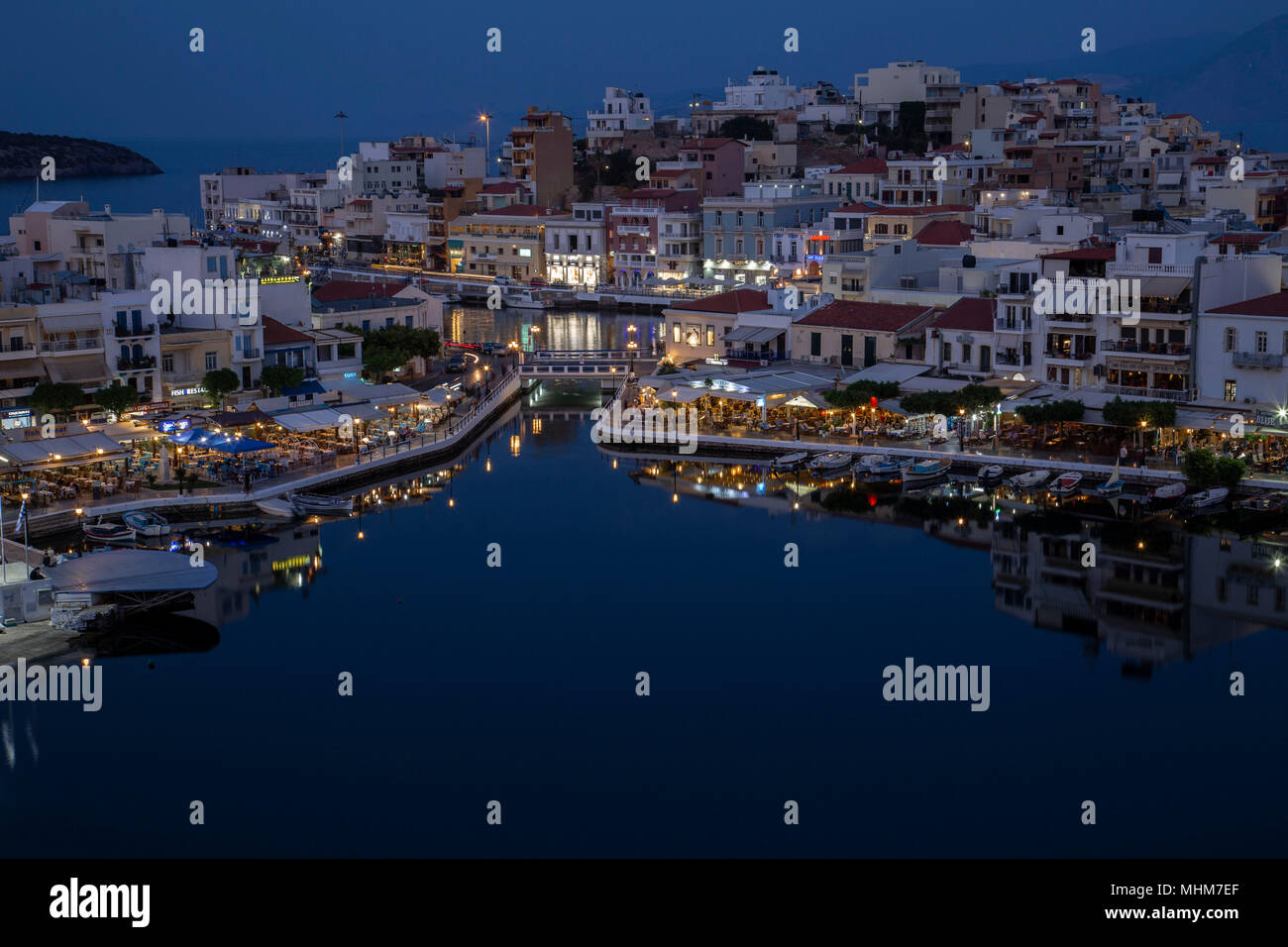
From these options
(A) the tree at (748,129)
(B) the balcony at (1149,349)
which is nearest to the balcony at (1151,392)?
(B) the balcony at (1149,349)

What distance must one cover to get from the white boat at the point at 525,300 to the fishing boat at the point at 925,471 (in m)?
25.6

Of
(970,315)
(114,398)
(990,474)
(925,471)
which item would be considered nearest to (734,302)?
(970,315)

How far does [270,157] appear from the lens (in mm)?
192125

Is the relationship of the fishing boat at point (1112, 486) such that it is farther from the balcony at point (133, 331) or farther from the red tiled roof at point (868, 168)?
the red tiled roof at point (868, 168)

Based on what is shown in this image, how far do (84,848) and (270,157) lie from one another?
7407 inches

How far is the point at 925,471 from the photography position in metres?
25.7

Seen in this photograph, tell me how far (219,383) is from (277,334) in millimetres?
2314

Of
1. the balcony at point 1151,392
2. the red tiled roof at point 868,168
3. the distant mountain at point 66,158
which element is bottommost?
the balcony at point 1151,392

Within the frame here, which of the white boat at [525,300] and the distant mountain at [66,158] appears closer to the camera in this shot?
the white boat at [525,300]

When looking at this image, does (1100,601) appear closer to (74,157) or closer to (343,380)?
(343,380)

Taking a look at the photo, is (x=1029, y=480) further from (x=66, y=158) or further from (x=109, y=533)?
(x=66, y=158)

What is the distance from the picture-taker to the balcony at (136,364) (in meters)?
27.1

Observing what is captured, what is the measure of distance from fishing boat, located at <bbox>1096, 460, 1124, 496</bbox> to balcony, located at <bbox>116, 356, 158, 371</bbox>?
16.2 m

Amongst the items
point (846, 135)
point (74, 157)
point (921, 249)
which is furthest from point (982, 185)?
point (74, 157)
